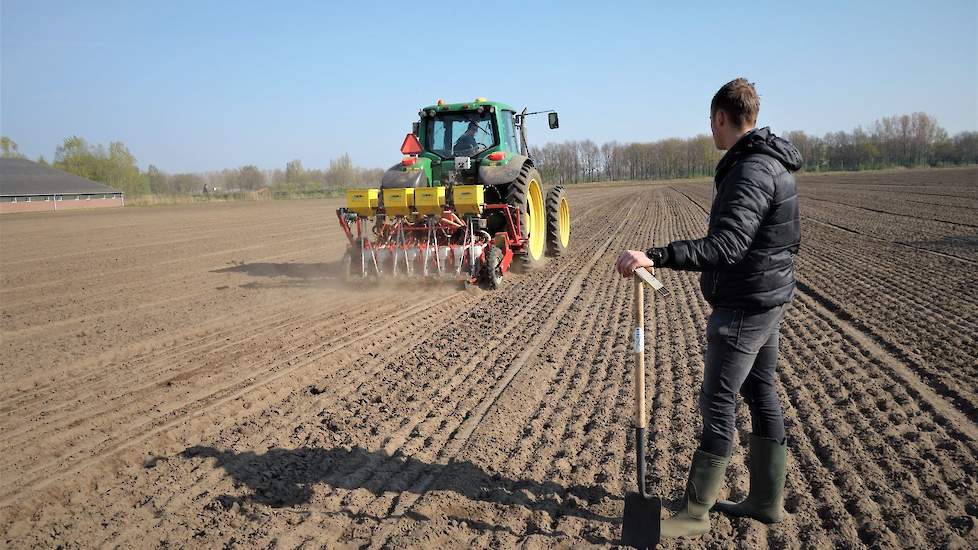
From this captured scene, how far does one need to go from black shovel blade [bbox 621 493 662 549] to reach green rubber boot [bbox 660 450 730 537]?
0.08 metres

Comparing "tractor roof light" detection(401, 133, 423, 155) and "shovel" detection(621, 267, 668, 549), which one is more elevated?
"tractor roof light" detection(401, 133, 423, 155)

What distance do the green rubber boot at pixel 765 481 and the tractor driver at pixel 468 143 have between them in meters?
6.96

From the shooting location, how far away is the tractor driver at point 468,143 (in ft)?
29.9

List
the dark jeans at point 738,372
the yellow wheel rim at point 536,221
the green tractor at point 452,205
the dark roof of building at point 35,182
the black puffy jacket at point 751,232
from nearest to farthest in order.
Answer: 1. the black puffy jacket at point 751,232
2. the dark jeans at point 738,372
3. the green tractor at point 452,205
4. the yellow wheel rim at point 536,221
5. the dark roof of building at point 35,182

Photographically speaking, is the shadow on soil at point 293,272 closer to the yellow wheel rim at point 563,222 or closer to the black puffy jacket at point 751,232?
the yellow wheel rim at point 563,222

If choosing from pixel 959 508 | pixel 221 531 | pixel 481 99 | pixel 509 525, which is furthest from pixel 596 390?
pixel 481 99

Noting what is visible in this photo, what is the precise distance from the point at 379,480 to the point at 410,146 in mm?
6313

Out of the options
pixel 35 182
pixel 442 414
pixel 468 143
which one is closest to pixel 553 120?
pixel 468 143

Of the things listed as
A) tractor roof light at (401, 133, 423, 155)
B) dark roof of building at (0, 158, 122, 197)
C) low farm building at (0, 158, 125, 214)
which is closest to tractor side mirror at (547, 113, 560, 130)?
tractor roof light at (401, 133, 423, 155)

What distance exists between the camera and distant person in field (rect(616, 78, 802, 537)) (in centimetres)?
237

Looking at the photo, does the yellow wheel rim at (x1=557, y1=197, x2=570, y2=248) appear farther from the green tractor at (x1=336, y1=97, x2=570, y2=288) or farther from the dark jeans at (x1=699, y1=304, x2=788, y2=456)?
the dark jeans at (x1=699, y1=304, x2=788, y2=456)

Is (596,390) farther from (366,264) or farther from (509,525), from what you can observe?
(366,264)

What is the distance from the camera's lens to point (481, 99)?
911 centimetres

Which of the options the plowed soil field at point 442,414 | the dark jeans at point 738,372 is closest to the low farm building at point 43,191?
the plowed soil field at point 442,414
